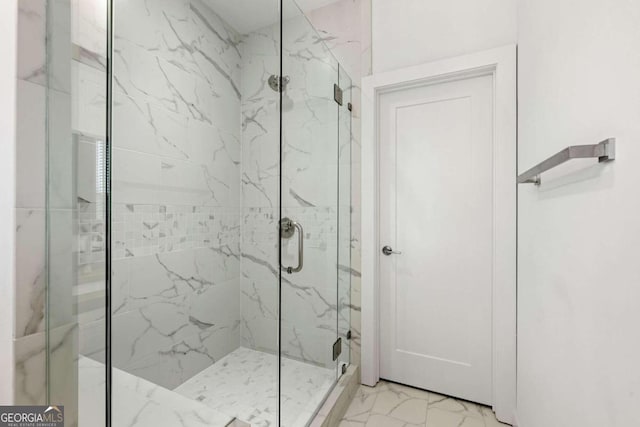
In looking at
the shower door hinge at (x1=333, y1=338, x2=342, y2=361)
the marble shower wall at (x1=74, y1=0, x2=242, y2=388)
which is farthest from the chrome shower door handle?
the shower door hinge at (x1=333, y1=338, x2=342, y2=361)

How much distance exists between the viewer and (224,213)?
1.69 m

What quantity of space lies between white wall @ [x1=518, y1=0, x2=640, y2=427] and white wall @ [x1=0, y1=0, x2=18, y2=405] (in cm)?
141

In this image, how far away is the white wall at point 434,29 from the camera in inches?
67.1

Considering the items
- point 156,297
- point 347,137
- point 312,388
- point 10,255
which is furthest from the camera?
point 347,137

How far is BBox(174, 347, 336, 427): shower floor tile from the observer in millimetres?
1392

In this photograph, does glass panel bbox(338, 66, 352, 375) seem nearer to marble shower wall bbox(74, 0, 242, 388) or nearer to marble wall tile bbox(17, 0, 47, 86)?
marble shower wall bbox(74, 0, 242, 388)

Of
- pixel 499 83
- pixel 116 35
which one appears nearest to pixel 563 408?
pixel 499 83

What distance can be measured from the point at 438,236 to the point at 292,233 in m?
0.96

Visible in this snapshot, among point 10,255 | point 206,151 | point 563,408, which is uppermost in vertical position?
point 206,151

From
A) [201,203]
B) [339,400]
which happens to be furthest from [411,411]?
[201,203]

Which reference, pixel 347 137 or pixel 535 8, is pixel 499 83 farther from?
pixel 347 137

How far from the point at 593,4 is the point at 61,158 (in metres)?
1.49

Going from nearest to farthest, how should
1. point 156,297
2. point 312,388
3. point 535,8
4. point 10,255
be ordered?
point 10,255 → point 535,8 → point 156,297 → point 312,388

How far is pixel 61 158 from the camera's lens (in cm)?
82
